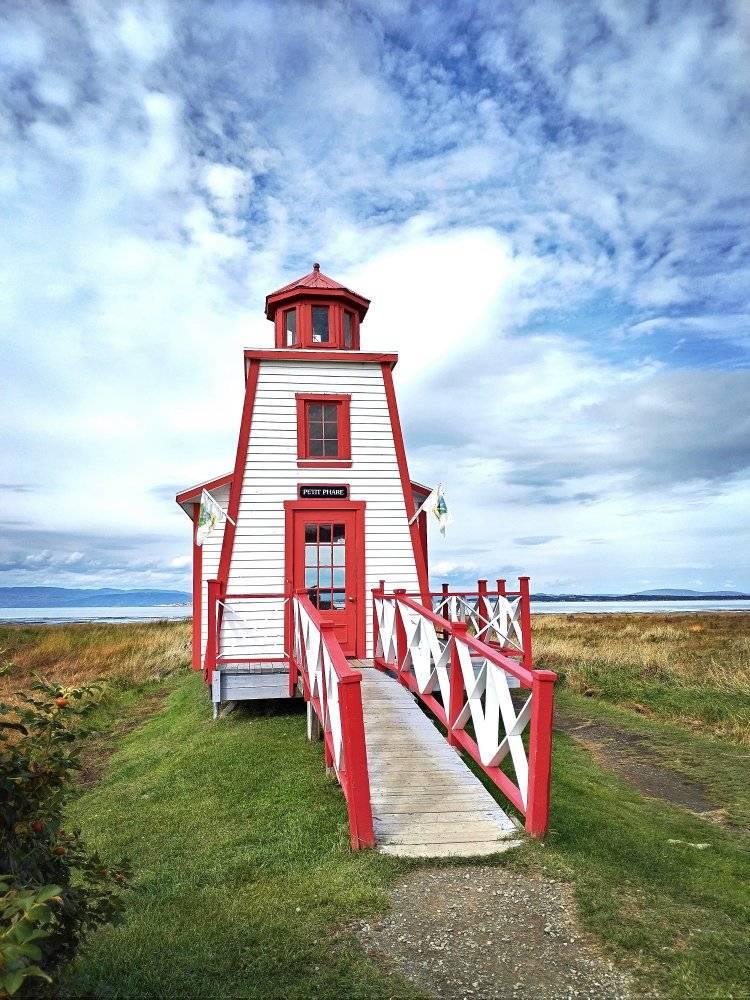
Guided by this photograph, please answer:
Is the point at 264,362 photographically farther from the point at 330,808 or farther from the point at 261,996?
the point at 261,996

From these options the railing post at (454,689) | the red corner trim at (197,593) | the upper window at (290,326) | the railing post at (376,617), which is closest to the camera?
the railing post at (454,689)

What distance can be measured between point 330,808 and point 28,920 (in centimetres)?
474

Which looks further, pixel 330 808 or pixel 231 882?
pixel 330 808

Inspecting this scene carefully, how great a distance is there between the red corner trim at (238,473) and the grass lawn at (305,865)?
8.38 feet

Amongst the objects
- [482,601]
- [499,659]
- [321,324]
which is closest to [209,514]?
[321,324]

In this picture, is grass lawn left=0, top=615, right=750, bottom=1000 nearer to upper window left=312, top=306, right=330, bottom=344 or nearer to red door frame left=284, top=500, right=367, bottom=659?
red door frame left=284, top=500, right=367, bottom=659

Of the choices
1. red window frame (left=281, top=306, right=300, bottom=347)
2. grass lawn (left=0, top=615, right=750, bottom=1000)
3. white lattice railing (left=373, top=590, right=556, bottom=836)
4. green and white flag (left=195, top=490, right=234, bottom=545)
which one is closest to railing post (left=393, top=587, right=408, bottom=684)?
white lattice railing (left=373, top=590, right=556, bottom=836)

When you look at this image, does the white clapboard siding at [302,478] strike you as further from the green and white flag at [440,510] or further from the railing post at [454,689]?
the railing post at [454,689]

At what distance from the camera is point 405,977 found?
3.60 meters

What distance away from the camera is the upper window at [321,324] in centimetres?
1343

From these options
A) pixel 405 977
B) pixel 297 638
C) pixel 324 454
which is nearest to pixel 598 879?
pixel 405 977

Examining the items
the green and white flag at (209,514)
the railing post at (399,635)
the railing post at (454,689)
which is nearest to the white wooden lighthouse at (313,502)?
the green and white flag at (209,514)

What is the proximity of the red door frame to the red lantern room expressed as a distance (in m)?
3.08

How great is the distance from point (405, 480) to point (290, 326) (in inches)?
152
